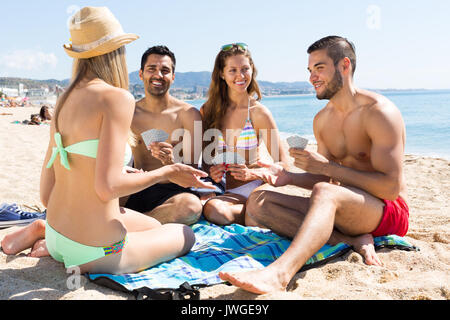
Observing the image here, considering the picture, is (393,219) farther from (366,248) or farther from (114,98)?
(114,98)

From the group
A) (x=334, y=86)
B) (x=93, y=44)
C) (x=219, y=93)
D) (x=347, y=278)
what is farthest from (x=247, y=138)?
(x=93, y=44)

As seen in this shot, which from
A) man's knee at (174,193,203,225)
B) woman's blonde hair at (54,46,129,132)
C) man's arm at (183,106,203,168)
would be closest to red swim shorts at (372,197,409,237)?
man's knee at (174,193,203,225)

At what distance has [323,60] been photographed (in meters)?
3.36

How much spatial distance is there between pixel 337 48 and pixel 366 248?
1.74 meters

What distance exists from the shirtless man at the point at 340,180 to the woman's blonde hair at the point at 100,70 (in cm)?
144

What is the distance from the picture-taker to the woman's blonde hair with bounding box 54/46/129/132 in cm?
235

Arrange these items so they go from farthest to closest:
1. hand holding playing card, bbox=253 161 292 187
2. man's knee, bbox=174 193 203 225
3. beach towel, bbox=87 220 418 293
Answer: man's knee, bbox=174 193 203 225 < hand holding playing card, bbox=253 161 292 187 < beach towel, bbox=87 220 418 293

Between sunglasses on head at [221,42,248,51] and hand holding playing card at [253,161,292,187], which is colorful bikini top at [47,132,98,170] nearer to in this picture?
hand holding playing card at [253,161,292,187]

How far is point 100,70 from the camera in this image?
7.75 feet

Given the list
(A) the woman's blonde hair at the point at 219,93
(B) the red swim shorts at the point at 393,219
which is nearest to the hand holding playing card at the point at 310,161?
(B) the red swim shorts at the point at 393,219
